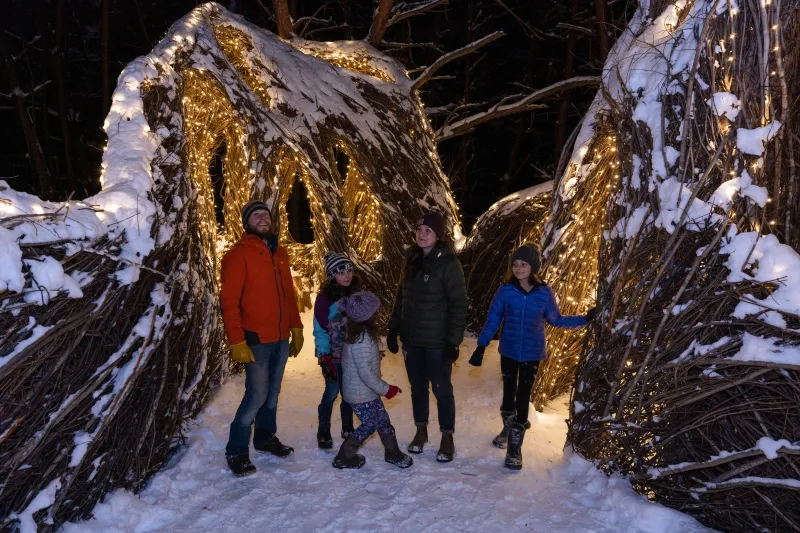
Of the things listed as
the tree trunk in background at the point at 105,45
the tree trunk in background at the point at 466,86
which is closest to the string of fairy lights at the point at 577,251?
the tree trunk in background at the point at 466,86

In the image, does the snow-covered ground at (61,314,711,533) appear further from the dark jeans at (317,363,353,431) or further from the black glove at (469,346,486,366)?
the black glove at (469,346,486,366)

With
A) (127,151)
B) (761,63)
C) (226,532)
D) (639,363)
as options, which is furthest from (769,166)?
(127,151)

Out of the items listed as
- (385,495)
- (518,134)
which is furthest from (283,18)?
(518,134)

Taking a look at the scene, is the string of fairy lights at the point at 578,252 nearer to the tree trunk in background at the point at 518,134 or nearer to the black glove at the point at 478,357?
the black glove at the point at 478,357

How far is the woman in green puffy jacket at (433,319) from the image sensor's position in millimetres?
3762

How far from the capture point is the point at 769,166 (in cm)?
313

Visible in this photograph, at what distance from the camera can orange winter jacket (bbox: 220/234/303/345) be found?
138 inches

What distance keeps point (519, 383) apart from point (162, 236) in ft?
7.24

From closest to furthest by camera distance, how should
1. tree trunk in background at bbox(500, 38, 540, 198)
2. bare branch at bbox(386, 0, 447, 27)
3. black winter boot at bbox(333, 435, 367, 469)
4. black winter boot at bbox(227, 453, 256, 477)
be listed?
black winter boot at bbox(227, 453, 256, 477)
black winter boot at bbox(333, 435, 367, 469)
bare branch at bbox(386, 0, 447, 27)
tree trunk in background at bbox(500, 38, 540, 198)

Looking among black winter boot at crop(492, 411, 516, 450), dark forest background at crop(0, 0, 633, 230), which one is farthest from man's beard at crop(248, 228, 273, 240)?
dark forest background at crop(0, 0, 633, 230)

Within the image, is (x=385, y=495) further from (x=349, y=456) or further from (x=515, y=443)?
(x=515, y=443)

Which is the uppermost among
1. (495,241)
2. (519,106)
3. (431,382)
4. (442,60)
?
(442,60)

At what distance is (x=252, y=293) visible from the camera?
142 inches

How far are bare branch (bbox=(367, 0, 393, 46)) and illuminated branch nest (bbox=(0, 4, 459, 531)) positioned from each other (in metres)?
1.33
